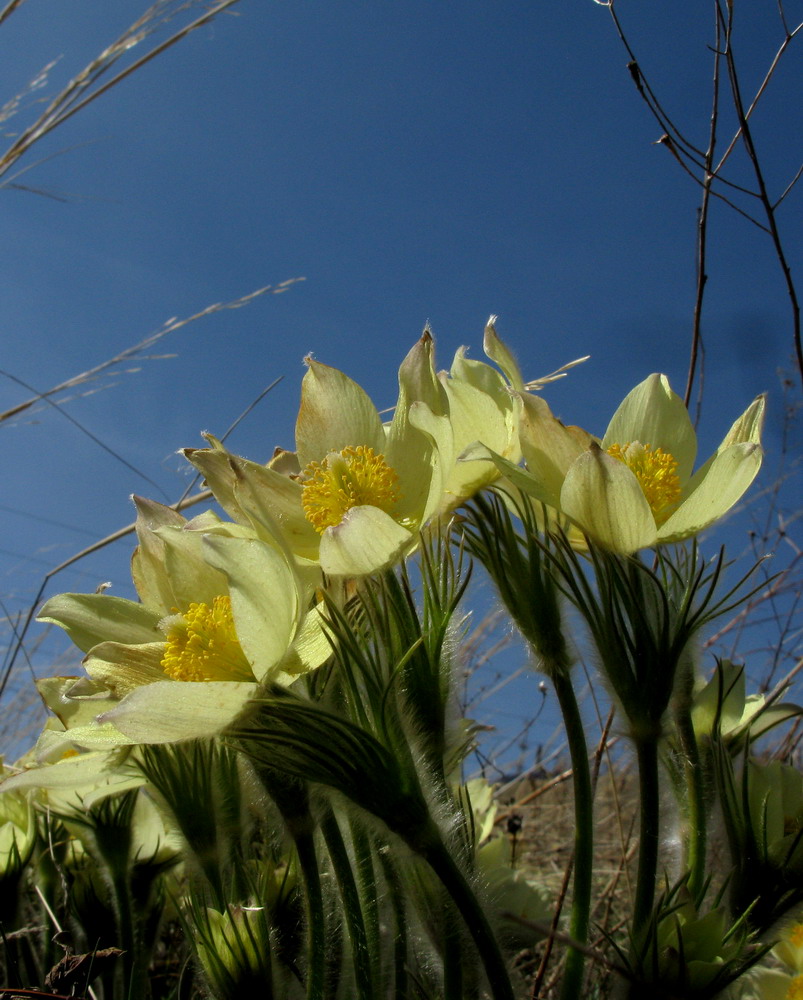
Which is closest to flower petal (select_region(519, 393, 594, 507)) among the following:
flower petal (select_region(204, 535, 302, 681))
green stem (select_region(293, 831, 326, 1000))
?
flower petal (select_region(204, 535, 302, 681))

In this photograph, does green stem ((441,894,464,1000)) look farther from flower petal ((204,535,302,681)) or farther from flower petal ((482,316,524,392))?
flower petal ((482,316,524,392))

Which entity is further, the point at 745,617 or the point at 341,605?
the point at 745,617

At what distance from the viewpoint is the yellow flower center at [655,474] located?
806mm

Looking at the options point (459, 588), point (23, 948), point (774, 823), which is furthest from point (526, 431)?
point (23, 948)

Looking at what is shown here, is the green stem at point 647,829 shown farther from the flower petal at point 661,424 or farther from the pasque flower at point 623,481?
the flower petal at point 661,424

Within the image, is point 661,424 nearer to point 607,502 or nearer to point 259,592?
point 607,502

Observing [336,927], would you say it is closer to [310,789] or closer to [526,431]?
[310,789]

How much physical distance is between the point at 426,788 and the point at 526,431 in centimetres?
29

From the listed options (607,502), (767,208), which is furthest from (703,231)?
(607,502)

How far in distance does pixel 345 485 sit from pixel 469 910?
1.16ft

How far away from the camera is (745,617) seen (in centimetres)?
212

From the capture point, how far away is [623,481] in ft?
2.19

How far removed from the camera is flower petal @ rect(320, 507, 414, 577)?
632mm

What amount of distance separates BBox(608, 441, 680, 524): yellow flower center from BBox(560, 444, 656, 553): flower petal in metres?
0.10
